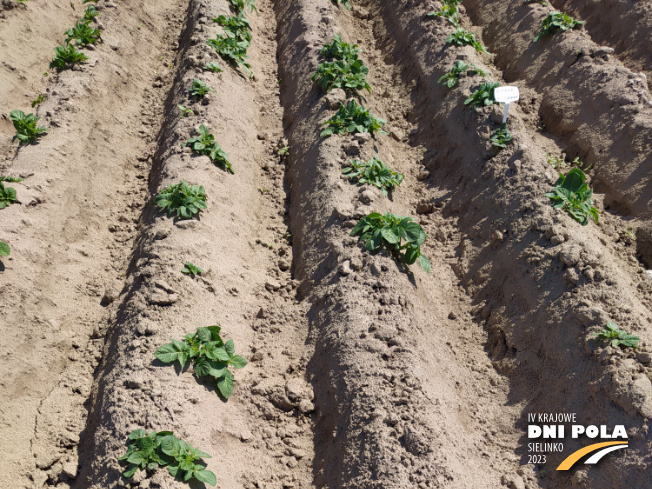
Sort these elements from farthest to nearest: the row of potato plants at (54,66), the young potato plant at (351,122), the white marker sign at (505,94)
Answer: the young potato plant at (351,122) → the white marker sign at (505,94) → the row of potato plants at (54,66)

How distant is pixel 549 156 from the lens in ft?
21.6

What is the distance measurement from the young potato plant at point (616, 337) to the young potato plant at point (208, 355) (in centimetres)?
322

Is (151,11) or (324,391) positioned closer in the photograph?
(324,391)

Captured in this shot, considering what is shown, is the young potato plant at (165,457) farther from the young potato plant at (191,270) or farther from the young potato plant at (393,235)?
the young potato plant at (393,235)

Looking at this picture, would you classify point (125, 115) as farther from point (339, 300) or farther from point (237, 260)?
point (339, 300)

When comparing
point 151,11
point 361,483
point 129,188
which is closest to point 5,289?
point 129,188

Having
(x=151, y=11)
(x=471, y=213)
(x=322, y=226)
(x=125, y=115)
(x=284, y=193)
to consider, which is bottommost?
(x=322, y=226)

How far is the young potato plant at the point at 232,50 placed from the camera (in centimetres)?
780

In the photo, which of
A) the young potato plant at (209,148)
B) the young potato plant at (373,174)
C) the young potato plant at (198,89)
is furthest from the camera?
the young potato plant at (198,89)

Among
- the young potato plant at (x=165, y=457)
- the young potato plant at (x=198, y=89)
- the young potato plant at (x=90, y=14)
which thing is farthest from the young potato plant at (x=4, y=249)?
the young potato plant at (x=90, y=14)

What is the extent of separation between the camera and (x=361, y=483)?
365 centimetres

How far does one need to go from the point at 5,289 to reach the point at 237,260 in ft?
7.55

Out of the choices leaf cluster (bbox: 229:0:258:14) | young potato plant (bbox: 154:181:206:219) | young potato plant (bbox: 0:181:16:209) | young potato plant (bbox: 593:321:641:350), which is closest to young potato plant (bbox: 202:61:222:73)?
leaf cluster (bbox: 229:0:258:14)

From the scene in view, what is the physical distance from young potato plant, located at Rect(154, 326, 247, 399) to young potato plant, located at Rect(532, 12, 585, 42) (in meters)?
7.22
